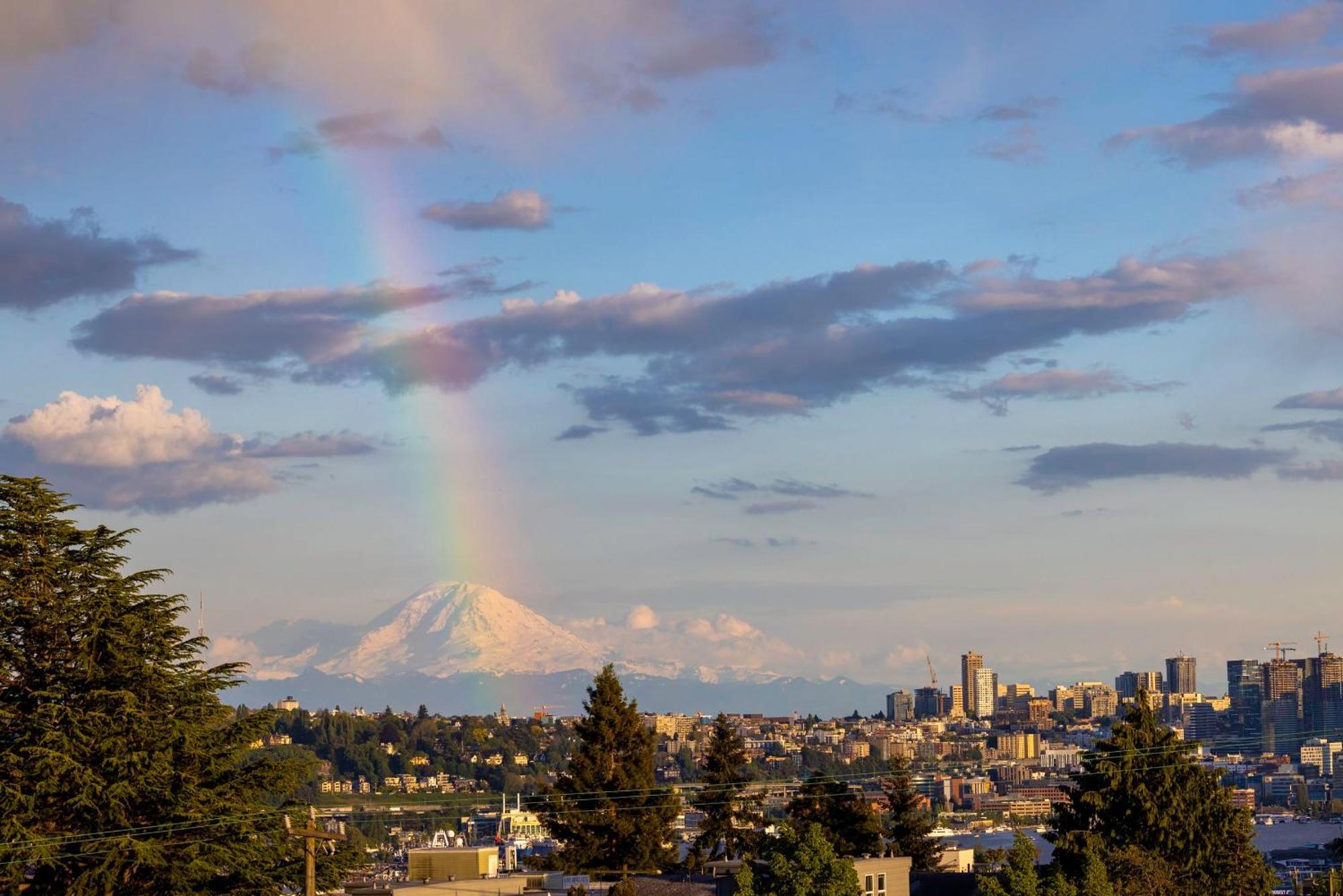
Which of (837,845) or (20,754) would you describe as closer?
(20,754)

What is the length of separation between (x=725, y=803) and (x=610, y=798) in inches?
521

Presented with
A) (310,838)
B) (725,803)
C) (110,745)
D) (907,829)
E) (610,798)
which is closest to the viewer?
(310,838)

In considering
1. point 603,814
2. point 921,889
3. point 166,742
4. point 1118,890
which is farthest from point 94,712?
point 1118,890

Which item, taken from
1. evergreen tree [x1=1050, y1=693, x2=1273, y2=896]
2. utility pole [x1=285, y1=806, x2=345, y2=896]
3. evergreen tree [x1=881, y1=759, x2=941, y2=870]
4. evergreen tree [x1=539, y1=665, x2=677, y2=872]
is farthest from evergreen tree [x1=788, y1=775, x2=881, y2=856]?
utility pole [x1=285, y1=806, x2=345, y2=896]

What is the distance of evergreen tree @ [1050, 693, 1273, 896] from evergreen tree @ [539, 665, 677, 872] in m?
15.6

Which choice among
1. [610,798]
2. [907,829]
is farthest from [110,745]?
[907,829]

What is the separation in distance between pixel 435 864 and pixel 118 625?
18838mm

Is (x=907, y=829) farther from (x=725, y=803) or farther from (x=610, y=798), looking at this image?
(x=610, y=798)

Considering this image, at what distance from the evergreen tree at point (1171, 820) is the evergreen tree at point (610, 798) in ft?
51.1

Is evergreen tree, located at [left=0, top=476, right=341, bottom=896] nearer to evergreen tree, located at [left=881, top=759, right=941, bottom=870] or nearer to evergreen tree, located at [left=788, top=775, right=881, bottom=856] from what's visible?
evergreen tree, located at [left=788, top=775, right=881, bottom=856]

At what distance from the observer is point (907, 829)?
306 ft

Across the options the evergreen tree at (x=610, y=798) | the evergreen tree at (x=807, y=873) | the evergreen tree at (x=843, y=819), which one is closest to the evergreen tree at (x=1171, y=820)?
the evergreen tree at (x=843, y=819)

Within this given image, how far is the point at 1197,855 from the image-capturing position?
241 feet

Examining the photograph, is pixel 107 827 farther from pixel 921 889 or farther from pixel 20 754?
pixel 921 889
